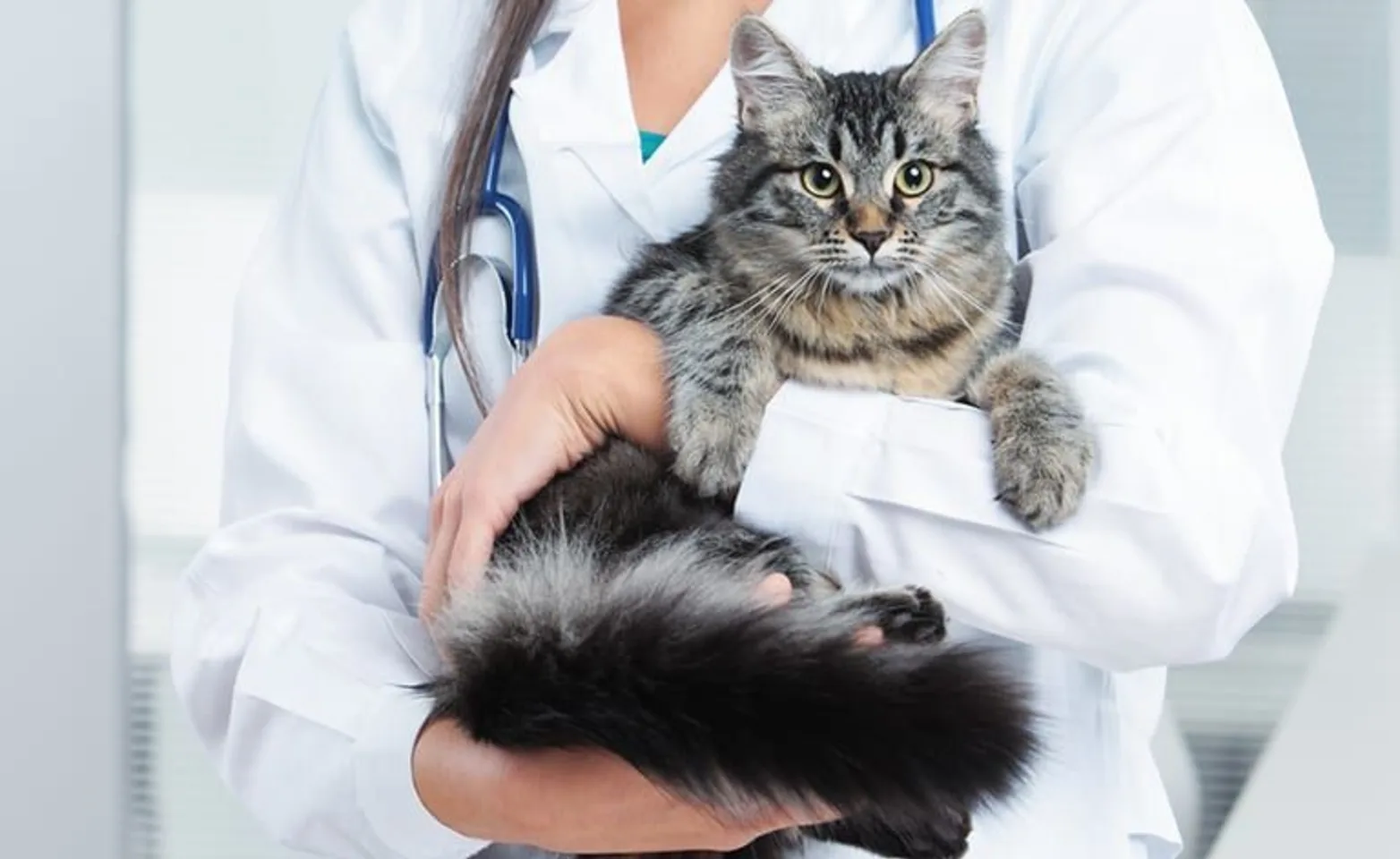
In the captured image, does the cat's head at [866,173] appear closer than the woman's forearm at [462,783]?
No

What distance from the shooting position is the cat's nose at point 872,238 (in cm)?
109

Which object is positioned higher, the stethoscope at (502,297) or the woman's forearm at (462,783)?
the stethoscope at (502,297)

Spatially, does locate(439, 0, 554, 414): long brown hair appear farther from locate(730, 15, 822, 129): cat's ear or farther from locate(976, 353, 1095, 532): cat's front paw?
locate(976, 353, 1095, 532): cat's front paw

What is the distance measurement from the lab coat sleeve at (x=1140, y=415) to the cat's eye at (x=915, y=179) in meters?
0.10

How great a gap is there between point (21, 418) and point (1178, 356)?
1.45 m

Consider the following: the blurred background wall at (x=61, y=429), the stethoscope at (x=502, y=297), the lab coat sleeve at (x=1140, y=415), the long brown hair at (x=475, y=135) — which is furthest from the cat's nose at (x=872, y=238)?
the blurred background wall at (x=61, y=429)

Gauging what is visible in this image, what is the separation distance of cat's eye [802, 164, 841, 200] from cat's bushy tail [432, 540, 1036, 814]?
31 centimetres

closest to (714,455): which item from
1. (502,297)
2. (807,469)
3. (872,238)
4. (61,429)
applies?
(807,469)

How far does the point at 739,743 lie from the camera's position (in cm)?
83

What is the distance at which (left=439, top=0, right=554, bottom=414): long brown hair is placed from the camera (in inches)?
50.1

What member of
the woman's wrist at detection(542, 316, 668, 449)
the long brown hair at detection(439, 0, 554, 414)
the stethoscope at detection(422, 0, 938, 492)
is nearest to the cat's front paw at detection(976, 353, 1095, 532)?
the woman's wrist at detection(542, 316, 668, 449)

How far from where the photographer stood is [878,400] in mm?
1084

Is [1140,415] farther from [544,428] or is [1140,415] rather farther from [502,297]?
[502,297]

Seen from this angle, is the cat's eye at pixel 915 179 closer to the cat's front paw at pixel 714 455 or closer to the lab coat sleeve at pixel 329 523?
the cat's front paw at pixel 714 455
